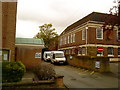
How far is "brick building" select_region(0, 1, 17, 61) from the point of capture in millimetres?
13296

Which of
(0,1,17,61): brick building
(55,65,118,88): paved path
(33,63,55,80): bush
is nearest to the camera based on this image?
(33,63,55,80): bush

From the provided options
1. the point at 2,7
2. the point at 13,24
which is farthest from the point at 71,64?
the point at 2,7

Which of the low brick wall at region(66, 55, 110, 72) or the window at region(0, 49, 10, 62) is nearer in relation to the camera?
the window at region(0, 49, 10, 62)

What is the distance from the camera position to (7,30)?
13.7m

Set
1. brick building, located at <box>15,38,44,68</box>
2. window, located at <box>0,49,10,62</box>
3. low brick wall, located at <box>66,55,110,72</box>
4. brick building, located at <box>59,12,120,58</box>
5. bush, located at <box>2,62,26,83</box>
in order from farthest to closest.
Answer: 1. brick building, located at <box>59,12,120,58</box>
2. brick building, located at <box>15,38,44,68</box>
3. low brick wall, located at <box>66,55,110,72</box>
4. window, located at <box>0,49,10,62</box>
5. bush, located at <box>2,62,26,83</box>

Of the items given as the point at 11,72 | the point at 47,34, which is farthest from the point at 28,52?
the point at 47,34

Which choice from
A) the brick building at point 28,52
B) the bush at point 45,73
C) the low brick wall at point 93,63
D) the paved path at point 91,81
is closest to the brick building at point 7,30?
the brick building at point 28,52

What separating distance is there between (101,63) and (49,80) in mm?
9238

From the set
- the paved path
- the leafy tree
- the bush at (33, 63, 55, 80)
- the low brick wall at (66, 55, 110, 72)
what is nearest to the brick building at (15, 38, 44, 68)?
the paved path

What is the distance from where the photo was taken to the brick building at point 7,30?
13296mm

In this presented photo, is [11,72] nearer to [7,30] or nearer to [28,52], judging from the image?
[7,30]

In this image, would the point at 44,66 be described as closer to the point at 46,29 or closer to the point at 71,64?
the point at 71,64

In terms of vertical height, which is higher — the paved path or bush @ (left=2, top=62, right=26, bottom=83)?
bush @ (left=2, top=62, right=26, bottom=83)

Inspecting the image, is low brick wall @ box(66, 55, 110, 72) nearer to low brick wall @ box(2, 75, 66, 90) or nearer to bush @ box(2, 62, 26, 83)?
low brick wall @ box(2, 75, 66, 90)
